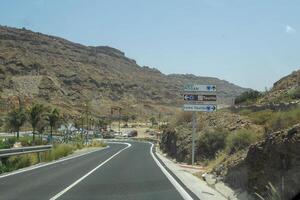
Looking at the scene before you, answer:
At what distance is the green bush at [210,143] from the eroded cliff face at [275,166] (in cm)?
1743

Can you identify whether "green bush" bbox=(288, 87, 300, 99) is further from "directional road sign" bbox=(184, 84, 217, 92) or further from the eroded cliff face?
the eroded cliff face

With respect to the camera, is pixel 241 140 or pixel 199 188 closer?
pixel 199 188

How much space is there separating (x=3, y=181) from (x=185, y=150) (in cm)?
2121

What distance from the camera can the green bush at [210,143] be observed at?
33.6 m

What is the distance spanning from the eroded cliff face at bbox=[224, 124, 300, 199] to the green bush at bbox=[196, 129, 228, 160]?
57.2 feet

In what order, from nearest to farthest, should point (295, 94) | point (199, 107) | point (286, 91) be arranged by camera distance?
Answer: point (199, 107) < point (295, 94) < point (286, 91)

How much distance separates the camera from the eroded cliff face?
12328 mm

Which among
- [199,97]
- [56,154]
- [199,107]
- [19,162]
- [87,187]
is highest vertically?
[199,97]

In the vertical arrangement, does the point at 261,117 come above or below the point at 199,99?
below

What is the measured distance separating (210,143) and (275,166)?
21249 millimetres

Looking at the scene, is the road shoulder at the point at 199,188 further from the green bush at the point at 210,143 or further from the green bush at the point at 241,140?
the green bush at the point at 210,143

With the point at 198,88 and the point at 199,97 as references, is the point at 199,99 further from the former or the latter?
the point at 198,88

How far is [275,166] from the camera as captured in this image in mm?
13477

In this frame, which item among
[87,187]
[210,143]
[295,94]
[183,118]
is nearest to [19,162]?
[210,143]
